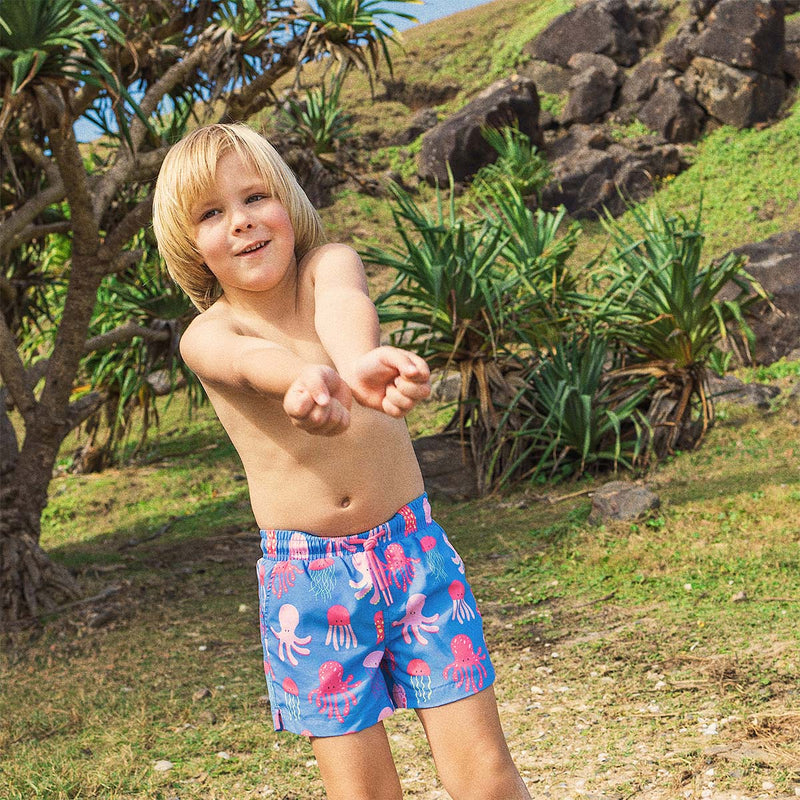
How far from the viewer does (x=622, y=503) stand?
4969 mm

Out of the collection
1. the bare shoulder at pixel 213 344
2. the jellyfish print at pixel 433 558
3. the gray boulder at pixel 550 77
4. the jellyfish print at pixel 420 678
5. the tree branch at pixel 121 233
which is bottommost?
the jellyfish print at pixel 420 678

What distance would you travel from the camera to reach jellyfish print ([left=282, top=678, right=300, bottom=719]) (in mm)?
1696

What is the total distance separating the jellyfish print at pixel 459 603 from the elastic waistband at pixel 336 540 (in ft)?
0.41

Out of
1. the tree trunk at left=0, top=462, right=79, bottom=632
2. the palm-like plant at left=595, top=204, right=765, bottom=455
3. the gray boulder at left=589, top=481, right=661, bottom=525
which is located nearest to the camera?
the tree trunk at left=0, top=462, right=79, bottom=632

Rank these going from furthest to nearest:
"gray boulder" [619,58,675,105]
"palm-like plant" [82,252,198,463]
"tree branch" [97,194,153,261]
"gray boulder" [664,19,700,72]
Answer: "gray boulder" [619,58,675,105] < "gray boulder" [664,19,700,72] < "palm-like plant" [82,252,198,463] < "tree branch" [97,194,153,261]

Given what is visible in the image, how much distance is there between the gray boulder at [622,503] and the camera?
4.89m

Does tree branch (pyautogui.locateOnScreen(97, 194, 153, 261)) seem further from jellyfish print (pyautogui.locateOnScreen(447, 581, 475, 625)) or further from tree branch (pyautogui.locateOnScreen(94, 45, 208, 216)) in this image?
jellyfish print (pyautogui.locateOnScreen(447, 581, 475, 625))

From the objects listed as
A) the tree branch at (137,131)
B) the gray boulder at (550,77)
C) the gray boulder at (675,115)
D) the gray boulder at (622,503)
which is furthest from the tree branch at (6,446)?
the gray boulder at (550,77)

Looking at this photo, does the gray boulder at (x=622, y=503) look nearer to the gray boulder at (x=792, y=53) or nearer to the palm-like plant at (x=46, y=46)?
the palm-like plant at (x=46, y=46)

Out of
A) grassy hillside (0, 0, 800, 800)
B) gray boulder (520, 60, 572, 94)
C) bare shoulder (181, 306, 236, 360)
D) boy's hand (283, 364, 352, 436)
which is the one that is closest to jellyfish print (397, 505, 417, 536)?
bare shoulder (181, 306, 236, 360)

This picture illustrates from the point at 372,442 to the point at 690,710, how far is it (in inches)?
65.7

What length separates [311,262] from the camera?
5.84 feet

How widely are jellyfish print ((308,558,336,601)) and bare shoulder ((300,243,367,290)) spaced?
1.61ft

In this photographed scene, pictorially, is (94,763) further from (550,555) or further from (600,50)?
(600,50)
